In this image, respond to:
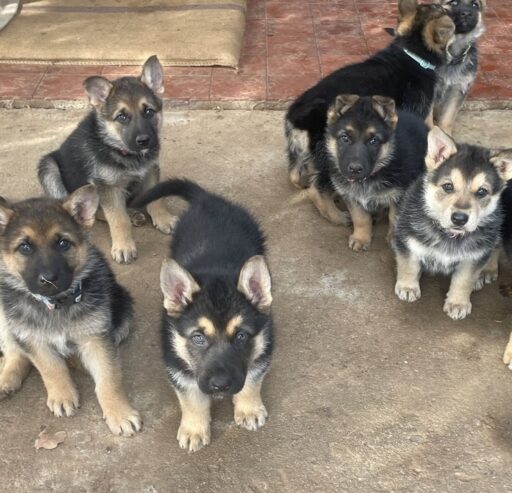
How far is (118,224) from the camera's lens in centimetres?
504

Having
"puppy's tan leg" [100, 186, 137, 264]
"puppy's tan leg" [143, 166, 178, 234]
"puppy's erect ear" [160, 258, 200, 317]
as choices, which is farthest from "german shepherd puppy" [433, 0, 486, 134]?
"puppy's erect ear" [160, 258, 200, 317]

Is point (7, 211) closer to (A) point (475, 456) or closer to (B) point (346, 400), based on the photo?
(B) point (346, 400)

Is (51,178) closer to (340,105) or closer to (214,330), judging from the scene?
(340,105)

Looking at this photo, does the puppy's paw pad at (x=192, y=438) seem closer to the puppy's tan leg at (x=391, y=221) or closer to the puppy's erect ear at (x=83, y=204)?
the puppy's erect ear at (x=83, y=204)

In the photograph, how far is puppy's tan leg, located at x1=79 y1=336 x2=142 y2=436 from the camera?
12.0ft

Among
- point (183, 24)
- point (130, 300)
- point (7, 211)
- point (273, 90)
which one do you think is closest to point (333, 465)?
point (130, 300)

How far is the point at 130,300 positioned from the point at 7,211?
115 cm

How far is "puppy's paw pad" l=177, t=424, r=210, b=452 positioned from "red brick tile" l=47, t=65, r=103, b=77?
5.52m

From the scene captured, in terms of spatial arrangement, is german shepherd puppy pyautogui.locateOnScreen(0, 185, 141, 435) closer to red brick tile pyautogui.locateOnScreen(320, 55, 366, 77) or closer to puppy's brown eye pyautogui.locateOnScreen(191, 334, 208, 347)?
puppy's brown eye pyautogui.locateOnScreen(191, 334, 208, 347)

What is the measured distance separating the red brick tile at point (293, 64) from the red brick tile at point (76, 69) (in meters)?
2.28

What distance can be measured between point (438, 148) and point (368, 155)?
64 centimetres

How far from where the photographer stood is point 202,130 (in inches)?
270

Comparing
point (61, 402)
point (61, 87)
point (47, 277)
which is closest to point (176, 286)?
point (47, 277)

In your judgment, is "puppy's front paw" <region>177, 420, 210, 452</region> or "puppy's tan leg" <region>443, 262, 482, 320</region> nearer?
"puppy's front paw" <region>177, 420, 210, 452</region>
